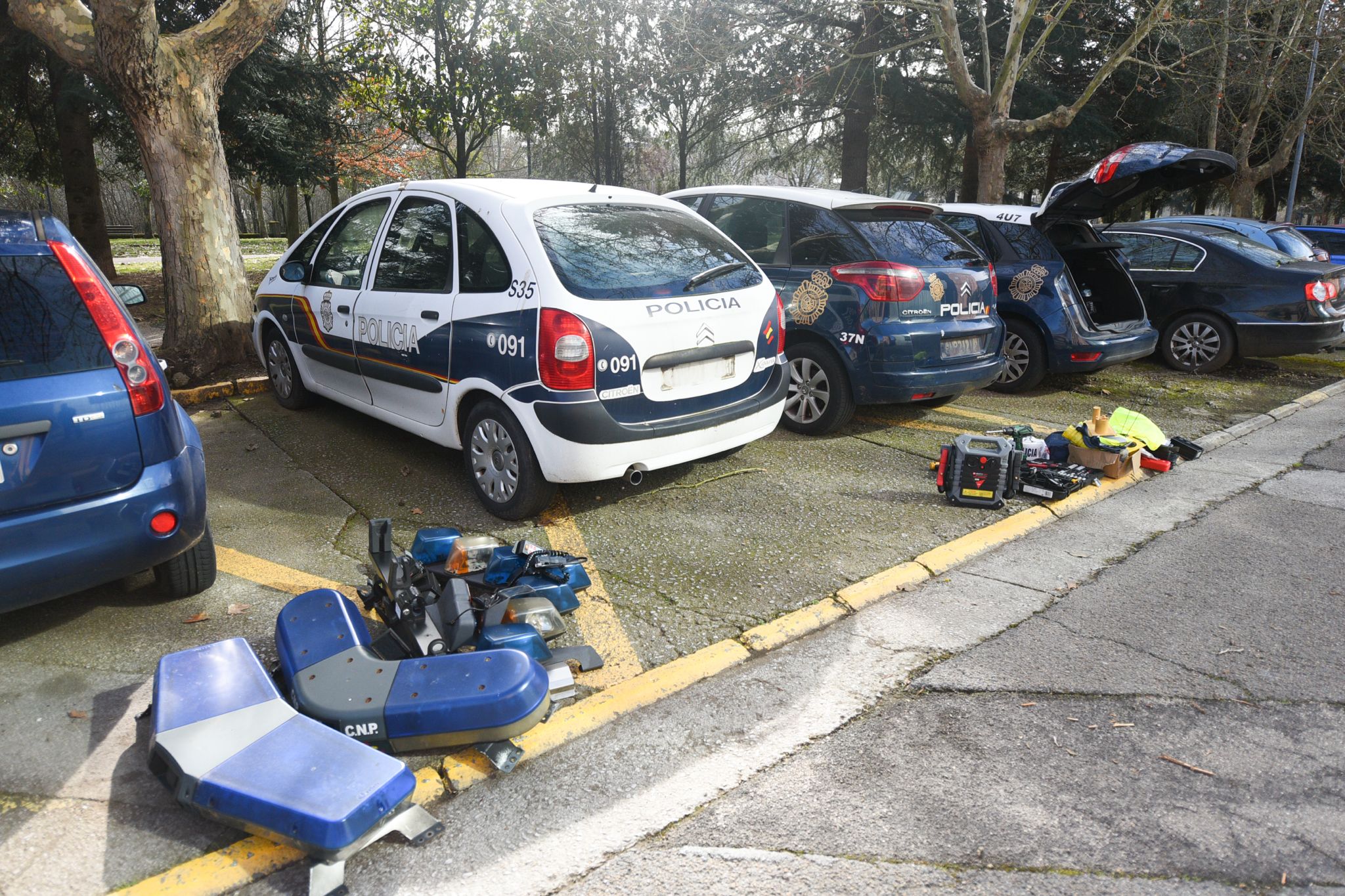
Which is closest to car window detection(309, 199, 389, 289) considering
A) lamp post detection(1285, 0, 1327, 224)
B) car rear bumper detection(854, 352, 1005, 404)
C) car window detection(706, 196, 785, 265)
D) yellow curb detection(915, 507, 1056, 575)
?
car window detection(706, 196, 785, 265)

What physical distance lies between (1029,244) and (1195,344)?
306 cm

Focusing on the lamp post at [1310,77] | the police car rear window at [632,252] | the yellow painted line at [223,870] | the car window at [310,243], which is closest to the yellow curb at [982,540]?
the police car rear window at [632,252]

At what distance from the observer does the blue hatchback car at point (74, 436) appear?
3.04m

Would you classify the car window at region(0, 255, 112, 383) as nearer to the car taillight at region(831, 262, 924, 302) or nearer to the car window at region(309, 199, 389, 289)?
the car window at region(309, 199, 389, 289)

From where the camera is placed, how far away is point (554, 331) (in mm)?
4230

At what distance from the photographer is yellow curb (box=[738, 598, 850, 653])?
3.63 meters

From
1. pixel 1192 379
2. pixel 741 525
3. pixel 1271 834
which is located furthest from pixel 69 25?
pixel 1192 379

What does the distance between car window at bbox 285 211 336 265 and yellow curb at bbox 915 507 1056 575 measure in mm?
4666

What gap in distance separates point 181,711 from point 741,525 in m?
2.90

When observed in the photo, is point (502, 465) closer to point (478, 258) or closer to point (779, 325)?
point (478, 258)

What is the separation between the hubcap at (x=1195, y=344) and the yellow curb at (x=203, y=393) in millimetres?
9647

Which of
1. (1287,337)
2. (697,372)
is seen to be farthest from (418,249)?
(1287,337)

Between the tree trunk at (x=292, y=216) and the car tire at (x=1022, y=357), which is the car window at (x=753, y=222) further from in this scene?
the tree trunk at (x=292, y=216)

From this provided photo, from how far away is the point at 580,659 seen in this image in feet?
11.1
